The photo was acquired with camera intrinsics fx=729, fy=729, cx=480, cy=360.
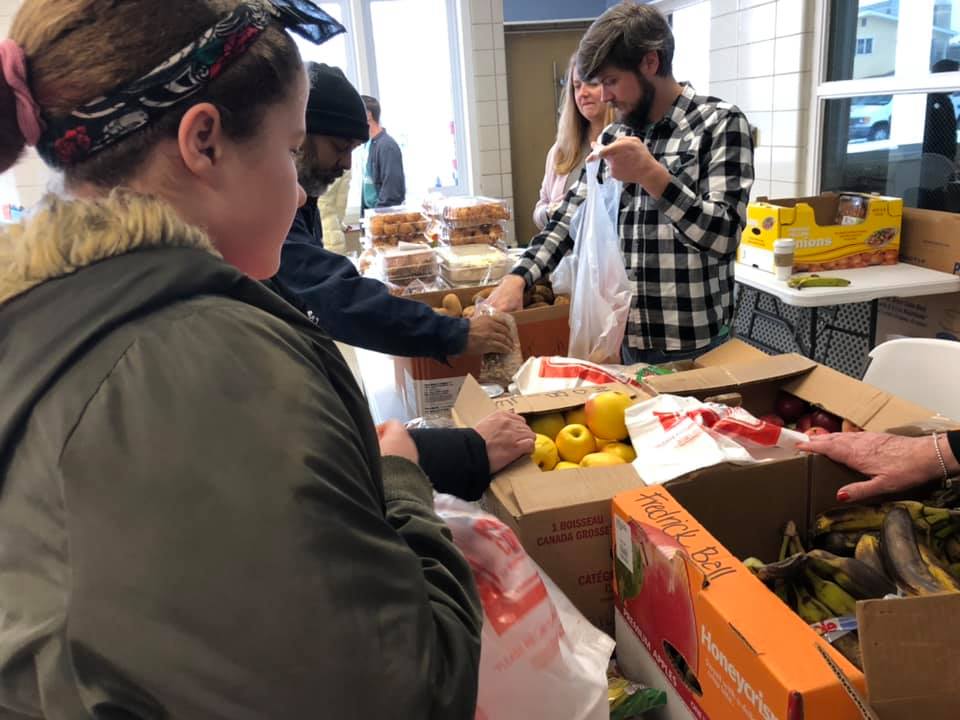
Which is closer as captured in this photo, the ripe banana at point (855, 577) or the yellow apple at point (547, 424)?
the ripe banana at point (855, 577)

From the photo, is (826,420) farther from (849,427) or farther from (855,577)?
(855,577)

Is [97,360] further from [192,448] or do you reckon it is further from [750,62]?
[750,62]

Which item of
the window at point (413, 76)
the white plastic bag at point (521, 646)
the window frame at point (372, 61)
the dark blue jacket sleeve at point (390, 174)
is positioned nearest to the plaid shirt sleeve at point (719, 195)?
the white plastic bag at point (521, 646)

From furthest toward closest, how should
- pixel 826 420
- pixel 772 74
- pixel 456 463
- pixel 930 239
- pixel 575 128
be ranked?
pixel 772 74 → pixel 575 128 → pixel 930 239 → pixel 826 420 → pixel 456 463

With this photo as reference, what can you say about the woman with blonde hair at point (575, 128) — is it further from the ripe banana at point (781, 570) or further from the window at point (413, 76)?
the window at point (413, 76)

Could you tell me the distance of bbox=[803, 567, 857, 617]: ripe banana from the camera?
90 cm

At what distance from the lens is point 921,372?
1711 millimetres

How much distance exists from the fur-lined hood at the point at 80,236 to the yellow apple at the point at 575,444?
34.7 inches

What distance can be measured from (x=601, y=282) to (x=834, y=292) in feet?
3.96

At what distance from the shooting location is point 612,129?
201cm

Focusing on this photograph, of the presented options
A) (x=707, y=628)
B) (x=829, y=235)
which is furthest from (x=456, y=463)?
(x=829, y=235)

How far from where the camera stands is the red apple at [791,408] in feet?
4.76

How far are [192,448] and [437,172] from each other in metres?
6.25

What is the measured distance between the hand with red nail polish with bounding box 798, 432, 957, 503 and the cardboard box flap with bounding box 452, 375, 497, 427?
54 cm
